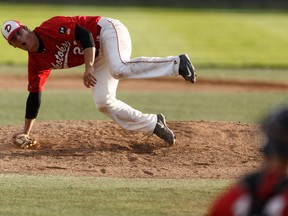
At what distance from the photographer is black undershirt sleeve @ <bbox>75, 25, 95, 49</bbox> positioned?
793cm

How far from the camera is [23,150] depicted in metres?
8.68

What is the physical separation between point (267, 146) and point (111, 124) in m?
6.71

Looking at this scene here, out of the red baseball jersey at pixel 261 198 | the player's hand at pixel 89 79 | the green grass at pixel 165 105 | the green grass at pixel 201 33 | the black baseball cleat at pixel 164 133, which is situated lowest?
the green grass at pixel 201 33

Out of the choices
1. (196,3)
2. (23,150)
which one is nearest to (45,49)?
(23,150)

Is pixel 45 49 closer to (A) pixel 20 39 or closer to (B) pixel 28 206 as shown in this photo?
(A) pixel 20 39

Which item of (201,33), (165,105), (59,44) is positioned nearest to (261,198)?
(59,44)

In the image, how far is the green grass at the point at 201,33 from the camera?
2095 cm

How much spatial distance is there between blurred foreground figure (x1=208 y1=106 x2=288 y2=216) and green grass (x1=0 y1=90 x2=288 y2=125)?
314 inches

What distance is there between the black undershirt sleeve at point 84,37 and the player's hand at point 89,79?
265mm

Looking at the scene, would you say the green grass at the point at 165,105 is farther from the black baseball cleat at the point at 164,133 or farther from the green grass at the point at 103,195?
the green grass at the point at 103,195

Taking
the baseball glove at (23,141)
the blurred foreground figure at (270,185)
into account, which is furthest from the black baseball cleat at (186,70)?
the blurred foreground figure at (270,185)

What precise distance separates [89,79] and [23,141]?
47.4 inches

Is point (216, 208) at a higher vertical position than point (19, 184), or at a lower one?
higher

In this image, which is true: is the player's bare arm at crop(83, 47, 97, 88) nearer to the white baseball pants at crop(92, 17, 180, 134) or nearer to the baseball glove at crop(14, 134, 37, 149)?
the white baseball pants at crop(92, 17, 180, 134)
